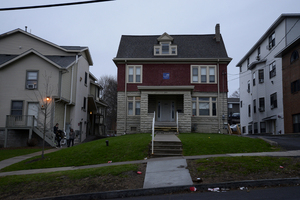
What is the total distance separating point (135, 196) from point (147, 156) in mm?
4632

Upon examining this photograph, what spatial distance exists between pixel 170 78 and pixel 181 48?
12.0ft

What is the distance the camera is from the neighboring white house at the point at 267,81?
1064 inches

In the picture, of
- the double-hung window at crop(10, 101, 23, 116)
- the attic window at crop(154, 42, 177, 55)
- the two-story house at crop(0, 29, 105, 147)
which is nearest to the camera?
the two-story house at crop(0, 29, 105, 147)

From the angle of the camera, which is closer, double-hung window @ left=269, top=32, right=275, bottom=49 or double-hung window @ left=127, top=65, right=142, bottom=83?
double-hung window @ left=127, top=65, right=142, bottom=83

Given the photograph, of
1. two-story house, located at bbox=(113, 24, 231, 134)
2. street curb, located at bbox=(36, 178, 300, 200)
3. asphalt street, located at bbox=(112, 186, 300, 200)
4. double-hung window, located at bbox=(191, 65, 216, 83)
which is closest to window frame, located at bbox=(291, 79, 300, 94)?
two-story house, located at bbox=(113, 24, 231, 134)

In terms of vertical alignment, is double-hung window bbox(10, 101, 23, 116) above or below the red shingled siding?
below

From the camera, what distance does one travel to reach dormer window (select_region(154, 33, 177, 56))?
1022 inches

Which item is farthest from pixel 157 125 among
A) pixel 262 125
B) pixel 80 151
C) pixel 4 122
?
pixel 262 125

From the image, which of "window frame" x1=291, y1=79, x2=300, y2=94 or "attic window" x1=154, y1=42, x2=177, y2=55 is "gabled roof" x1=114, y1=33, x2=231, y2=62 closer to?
"attic window" x1=154, y1=42, x2=177, y2=55

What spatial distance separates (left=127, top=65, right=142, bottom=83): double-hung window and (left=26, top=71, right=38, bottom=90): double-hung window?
8.03 m

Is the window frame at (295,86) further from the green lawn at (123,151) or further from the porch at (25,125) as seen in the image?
the porch at (25,125)

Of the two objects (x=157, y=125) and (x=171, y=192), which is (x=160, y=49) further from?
(x=171, y=192)

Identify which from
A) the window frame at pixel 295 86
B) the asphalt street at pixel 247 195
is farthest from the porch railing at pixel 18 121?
the window frame at pixel 295 86

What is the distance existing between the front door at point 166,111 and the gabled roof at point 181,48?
13.7 feet
